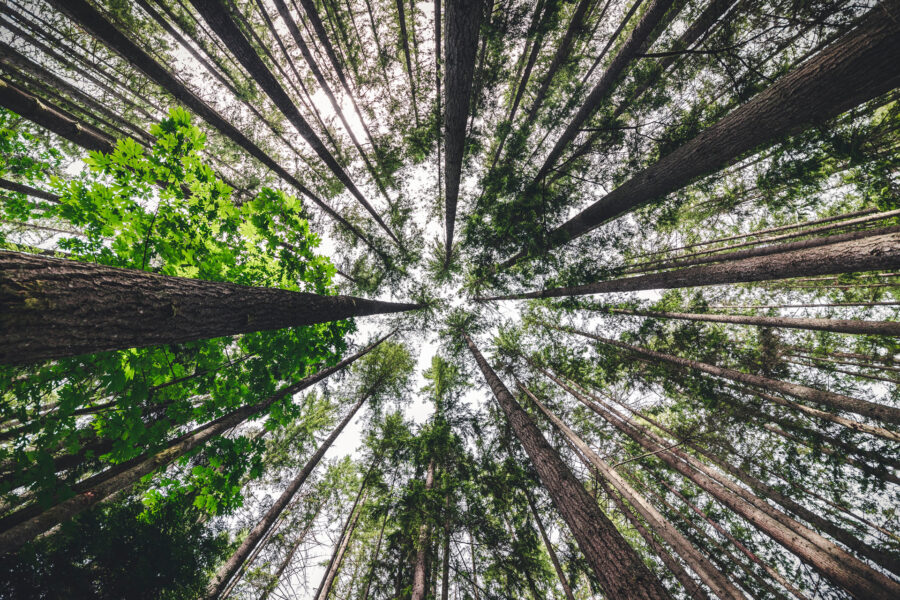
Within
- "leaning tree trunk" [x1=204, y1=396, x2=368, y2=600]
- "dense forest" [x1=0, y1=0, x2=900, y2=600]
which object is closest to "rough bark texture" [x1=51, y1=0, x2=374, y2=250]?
"dense forest" [x1=0, y1=0, x2=900, y2=600]

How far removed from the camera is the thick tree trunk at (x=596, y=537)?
2871 mm

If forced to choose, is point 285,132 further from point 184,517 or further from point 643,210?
point 643,210

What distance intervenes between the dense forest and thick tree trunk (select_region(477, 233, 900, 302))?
0.04 metres

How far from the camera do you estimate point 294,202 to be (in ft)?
15.7

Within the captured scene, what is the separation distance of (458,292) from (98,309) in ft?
39.4

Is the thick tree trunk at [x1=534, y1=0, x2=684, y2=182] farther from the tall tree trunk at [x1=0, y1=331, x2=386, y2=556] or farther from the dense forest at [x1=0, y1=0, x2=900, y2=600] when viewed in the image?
the tall tree trunk at [x1=0, y1=331, x2=386, y2=556]

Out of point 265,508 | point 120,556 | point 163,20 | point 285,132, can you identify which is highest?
point 163,20

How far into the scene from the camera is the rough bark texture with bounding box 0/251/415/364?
4.80 feet

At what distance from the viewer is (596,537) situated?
3.44 metres

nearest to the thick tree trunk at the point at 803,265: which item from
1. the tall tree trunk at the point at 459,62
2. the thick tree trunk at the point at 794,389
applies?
the thick tree trunk at the point at 794,389

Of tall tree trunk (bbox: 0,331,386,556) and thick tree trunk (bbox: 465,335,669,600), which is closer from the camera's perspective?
thick tree trunk (bbox: 465,335,669,600)

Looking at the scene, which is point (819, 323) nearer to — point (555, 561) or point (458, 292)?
point (555, 561)

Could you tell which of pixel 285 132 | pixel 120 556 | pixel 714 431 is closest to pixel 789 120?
pixel 714 431

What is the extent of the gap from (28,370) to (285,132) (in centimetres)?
825
